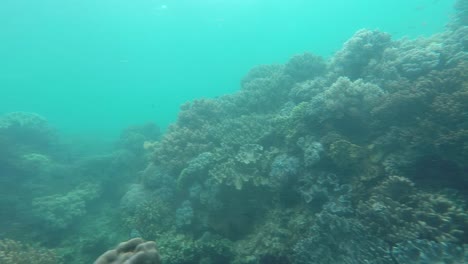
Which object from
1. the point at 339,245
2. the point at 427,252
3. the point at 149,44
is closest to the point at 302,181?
the point at 339,245

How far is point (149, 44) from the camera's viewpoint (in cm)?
11588

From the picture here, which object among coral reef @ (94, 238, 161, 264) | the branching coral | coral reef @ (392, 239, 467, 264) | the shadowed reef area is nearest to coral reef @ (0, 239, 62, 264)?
the shadowed reef area

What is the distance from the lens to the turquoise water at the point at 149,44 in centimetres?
6225

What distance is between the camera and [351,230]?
5.96 metres

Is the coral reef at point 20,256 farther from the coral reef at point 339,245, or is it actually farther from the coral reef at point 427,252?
the coral reef at point 427,252

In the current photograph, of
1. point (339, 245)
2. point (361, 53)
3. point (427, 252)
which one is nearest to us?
point (427, 252)

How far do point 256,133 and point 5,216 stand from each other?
1099 centimetres

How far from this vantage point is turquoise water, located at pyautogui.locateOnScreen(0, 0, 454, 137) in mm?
62250

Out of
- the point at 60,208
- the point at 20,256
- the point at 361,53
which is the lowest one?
the point at 20,256

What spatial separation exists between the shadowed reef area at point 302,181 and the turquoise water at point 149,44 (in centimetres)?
4617

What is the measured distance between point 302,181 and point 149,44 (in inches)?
4697

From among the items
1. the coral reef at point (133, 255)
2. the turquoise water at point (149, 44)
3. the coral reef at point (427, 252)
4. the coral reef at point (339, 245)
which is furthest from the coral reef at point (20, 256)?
the turquoise water at point (149, 44)

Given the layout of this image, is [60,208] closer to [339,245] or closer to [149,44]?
[339,245]

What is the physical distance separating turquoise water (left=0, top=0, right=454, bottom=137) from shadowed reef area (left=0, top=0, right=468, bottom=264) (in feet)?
151
